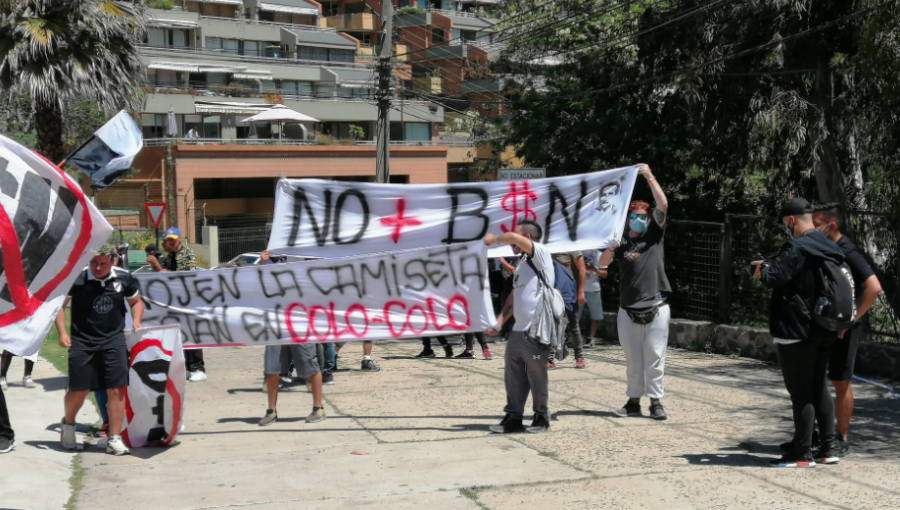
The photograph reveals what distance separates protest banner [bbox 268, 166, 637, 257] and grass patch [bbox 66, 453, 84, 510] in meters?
2.53

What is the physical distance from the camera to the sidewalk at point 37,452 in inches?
267

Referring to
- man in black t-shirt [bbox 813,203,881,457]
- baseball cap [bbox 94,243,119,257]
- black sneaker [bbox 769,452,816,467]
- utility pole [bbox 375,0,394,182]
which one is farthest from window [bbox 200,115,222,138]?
black sneaker [bbox 769,452,816,467]

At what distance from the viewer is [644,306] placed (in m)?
8.88

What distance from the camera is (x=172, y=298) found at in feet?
28.9

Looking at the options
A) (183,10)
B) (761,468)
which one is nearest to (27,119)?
(183,10)

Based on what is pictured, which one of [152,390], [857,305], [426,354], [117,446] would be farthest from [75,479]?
[426,354]

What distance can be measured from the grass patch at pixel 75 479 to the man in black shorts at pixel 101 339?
29 centimetres

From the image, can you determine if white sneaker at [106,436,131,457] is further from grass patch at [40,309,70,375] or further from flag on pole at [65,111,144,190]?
grass patch at [40,309,70,375]

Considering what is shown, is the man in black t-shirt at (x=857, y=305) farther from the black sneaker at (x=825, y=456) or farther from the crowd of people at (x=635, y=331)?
the black sneaker at (x=825, y=456)

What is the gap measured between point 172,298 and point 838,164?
1173cm

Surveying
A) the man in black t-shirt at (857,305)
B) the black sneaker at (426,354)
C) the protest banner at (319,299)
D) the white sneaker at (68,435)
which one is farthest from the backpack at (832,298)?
the black sneaker at (426,354)

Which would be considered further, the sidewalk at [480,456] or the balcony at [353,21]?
the balcony at [353,21]

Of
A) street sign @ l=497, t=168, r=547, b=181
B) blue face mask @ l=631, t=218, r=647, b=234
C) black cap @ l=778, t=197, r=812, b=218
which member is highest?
street sign @ l=497, t=168, r=547, b=181

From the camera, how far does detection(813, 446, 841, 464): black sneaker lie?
7.36m
